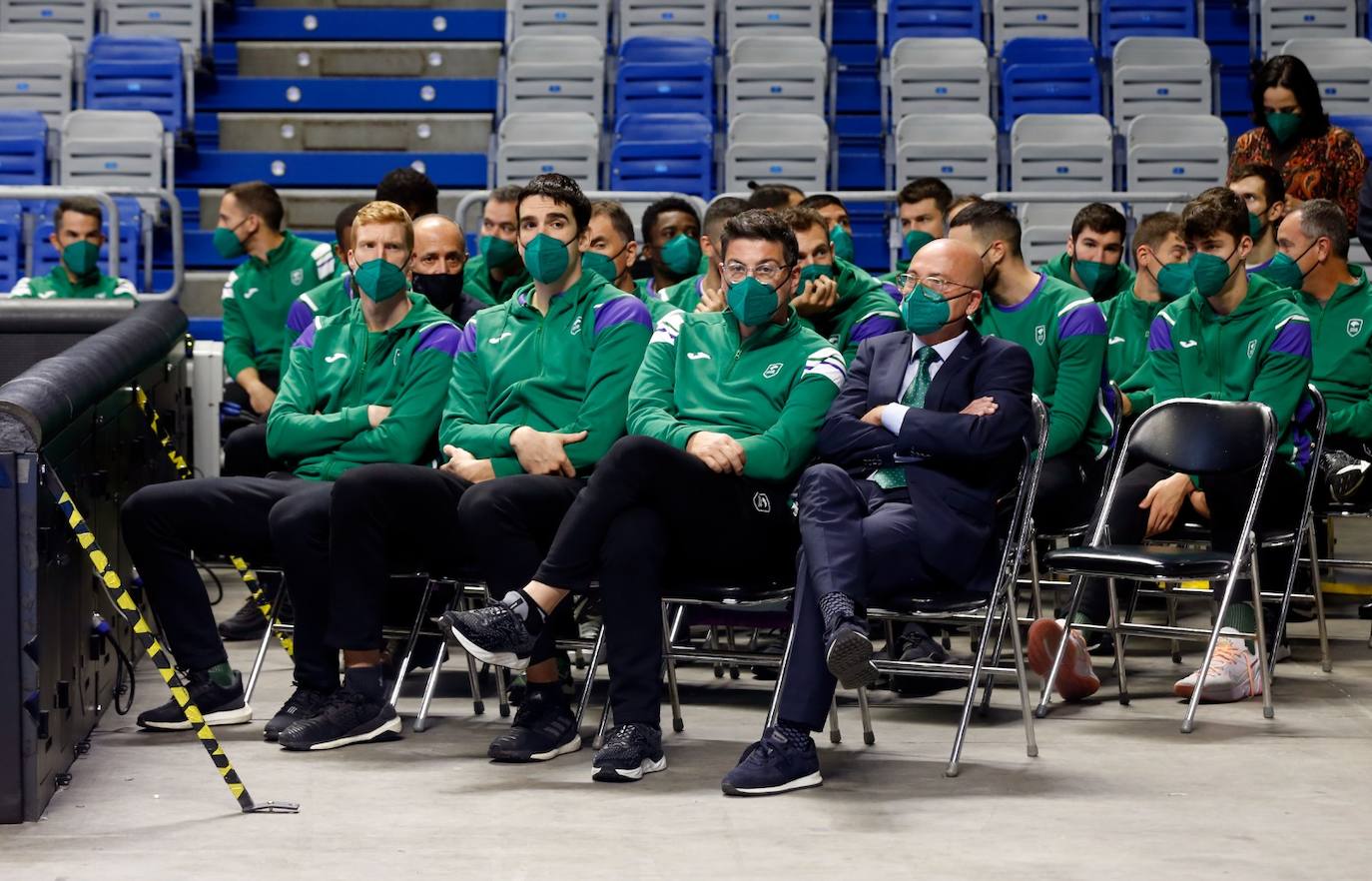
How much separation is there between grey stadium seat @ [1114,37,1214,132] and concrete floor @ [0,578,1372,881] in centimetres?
649

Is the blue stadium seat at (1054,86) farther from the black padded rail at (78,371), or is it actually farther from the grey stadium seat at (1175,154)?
the black padded rail at (78,371)

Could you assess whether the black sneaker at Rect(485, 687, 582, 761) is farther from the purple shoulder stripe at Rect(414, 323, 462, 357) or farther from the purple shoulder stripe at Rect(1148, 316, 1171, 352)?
the purple shoulder stripe at Rect(1148, 316, 1171, 352)

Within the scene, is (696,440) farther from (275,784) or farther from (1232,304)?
(1232,304)

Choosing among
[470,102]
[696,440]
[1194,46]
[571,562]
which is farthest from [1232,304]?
[470,102]

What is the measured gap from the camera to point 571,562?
174 inches

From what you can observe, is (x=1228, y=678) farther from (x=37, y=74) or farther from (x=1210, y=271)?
(x=37, y=74)

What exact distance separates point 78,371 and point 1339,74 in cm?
847

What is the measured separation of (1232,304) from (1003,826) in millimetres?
2361

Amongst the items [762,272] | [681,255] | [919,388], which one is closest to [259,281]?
[681,255]

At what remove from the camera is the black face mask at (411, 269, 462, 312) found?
19.5 feet

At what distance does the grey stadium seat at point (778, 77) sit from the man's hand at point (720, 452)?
6729mm

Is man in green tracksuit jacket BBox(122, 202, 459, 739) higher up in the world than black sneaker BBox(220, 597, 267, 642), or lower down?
higher up

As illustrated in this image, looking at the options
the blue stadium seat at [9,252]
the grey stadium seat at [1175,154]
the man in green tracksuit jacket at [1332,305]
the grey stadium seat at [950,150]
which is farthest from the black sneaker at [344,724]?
the grey stadium seat at [1175,154]

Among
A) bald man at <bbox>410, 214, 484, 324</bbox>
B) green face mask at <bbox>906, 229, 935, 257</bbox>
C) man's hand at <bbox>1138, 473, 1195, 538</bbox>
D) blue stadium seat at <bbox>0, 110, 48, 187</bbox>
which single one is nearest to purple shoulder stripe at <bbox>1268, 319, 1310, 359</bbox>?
man's hand at <bbox>1138, 473, 1195, 538</bbox>
